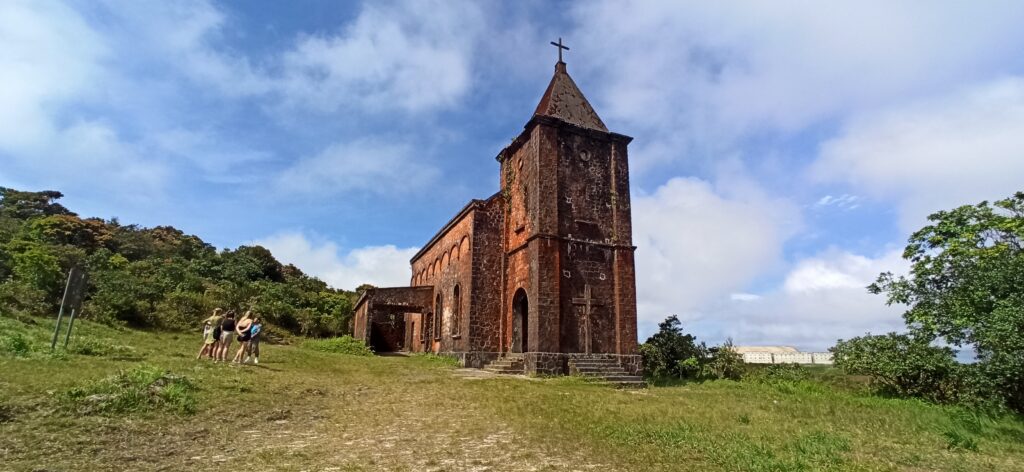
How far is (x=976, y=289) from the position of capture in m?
13.0

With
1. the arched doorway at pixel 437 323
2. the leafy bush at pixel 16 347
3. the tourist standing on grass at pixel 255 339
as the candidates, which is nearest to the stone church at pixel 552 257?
the arched doorway at pixel 437 323

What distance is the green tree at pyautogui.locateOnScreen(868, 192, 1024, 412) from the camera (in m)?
10.5

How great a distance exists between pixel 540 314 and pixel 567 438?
1051 cm

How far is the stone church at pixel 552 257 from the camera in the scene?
18312 millimetres

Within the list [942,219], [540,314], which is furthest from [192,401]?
[942,219]

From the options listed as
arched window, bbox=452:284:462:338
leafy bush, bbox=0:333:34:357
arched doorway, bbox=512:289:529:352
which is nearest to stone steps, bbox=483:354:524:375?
arched doorway, bbox=512:289:529:352

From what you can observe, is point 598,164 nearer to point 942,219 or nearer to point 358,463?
point 942,219

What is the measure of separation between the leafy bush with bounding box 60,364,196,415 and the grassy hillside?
3 centimetres

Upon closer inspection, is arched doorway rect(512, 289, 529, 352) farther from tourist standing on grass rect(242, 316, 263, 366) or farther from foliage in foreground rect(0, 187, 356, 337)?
foliage in foreground rect(0, 187, 356, 337)

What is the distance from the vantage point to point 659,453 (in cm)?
652

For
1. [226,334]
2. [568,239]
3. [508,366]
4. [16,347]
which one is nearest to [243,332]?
[226,334]

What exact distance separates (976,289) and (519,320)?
1366cm

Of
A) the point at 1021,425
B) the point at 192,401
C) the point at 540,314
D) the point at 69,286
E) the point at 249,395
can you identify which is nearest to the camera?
the point at 192,401

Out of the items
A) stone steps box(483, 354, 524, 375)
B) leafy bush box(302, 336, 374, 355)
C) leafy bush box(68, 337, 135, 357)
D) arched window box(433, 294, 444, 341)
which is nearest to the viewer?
leafy bush box(68, 337, 135, 357)
